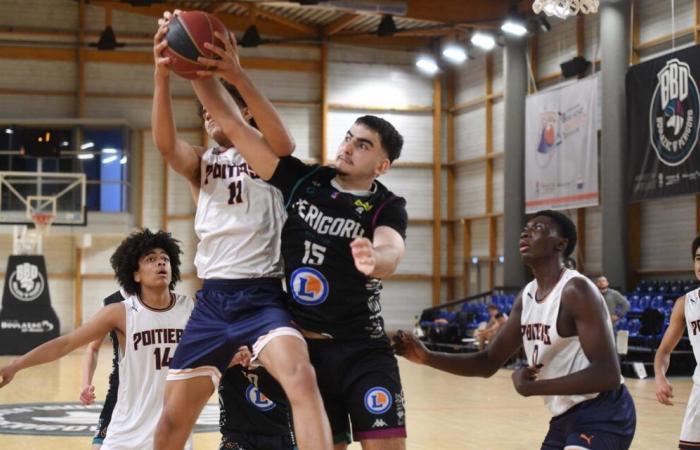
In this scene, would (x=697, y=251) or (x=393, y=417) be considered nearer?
(x=393, y=417)

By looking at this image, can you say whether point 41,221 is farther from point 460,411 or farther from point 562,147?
point 460,411

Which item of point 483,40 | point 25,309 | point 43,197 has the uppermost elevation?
point 483,40

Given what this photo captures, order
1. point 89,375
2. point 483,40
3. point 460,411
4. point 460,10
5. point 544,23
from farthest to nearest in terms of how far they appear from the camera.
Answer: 1. point 460,10
2. point 483,40
3. point 544,23
4. point 460,411
5. point 89,375

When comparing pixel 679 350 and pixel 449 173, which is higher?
pixel 449 173

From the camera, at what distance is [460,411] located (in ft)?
39.8

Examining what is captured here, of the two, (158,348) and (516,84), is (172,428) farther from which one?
(516,84)

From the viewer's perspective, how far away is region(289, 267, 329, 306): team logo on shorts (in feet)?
13.8

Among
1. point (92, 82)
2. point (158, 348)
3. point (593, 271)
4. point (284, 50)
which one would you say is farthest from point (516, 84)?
→ point (158, 348)

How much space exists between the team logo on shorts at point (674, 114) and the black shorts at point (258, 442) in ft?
47.3

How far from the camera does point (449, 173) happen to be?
2844 cm

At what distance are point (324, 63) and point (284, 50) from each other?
1139 millimetres

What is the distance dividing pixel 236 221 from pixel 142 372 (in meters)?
1.18

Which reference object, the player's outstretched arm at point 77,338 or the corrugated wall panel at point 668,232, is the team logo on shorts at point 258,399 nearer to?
the player's outstretched arm at point 77,338

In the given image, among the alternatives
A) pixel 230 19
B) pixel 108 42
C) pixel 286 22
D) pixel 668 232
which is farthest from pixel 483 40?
pixel 108 42
